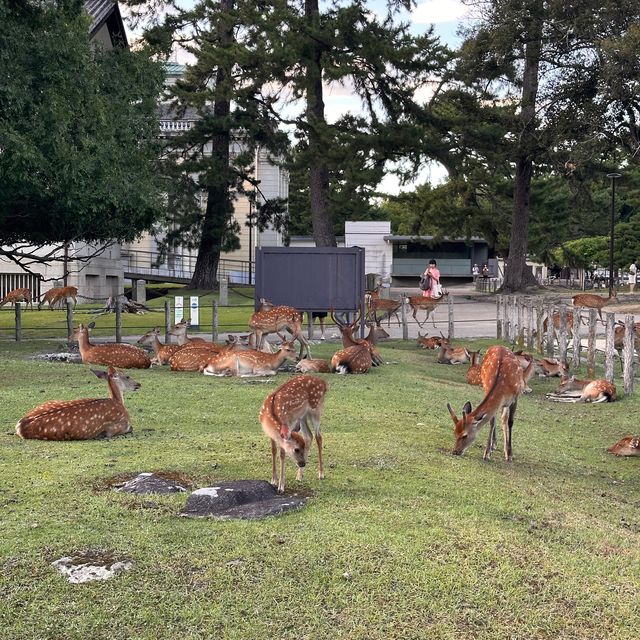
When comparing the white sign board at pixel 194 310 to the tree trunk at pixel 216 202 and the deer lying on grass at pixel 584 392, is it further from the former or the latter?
the tree trunk at pixel 216 202

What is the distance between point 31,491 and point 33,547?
1.13 meters

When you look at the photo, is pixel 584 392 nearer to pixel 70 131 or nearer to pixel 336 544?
pixel 336 544

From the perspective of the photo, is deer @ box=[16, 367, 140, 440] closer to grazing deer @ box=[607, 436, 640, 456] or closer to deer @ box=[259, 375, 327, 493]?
deer @ box=[259, 375, 327, 493]

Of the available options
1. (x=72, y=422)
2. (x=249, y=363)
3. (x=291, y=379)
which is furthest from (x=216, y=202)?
(x=291, y=379)

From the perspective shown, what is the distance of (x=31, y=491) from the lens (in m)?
6.12

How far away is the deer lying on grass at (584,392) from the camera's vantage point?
12805 millimetres

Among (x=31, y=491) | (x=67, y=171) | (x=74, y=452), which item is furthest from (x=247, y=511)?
(x=67, y=171)

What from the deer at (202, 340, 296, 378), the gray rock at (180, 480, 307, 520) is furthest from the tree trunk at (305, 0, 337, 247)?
the gray rock at (180, 480, 307, 520)

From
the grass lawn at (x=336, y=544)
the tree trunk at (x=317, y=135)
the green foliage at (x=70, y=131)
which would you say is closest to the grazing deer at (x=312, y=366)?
the grass lawn at (x=336, y=544)

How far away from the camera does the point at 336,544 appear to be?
204 inches

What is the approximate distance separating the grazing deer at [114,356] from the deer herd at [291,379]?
0.6 inches

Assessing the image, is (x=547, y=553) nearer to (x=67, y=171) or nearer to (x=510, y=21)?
(x=67, y=171)

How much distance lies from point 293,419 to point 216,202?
31.5 metres

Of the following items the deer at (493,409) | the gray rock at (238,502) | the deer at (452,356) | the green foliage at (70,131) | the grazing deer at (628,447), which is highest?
the green foliage at (70,131)
